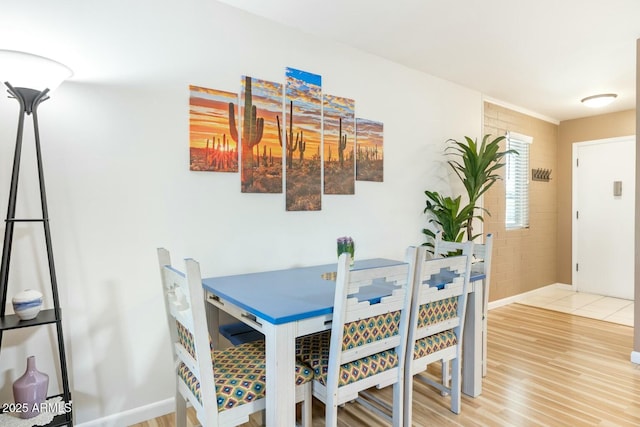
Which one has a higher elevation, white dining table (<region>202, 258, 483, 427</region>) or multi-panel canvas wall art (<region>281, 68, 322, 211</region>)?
multi-panel canvas wall art (<region>281, 68, 322, 211</region>)

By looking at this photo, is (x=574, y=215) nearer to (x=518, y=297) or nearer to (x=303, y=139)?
(x=518, y=297)

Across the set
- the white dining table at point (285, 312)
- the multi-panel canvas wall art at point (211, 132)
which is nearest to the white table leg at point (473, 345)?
the white dining table at point (285, 312)

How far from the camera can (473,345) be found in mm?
2256

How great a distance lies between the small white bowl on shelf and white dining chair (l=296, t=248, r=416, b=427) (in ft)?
3.81

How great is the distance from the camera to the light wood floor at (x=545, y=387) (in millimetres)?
2029

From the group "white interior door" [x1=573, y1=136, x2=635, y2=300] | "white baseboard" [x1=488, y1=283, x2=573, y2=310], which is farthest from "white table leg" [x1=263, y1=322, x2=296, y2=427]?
"white interior door" [x1=573, y1=136, x2=635, y2=300]

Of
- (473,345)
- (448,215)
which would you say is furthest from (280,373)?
(448,215)

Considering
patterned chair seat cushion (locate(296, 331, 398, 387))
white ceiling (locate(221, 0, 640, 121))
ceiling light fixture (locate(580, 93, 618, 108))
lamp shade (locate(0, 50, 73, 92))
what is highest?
white ceiling (locate(221, 0, 640, 121))

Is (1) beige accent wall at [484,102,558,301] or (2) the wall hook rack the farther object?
(2) the wall hook rack

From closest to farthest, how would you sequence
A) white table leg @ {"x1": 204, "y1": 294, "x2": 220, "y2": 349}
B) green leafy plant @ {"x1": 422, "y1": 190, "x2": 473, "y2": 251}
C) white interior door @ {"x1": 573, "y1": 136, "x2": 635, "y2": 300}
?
white table leg @ {"x1": 204, "y1": 294, "x2": 220, "y2": 349} < green leafy plant @ {"x1": 422, "y1": 190, "x2": 473, "y2": 251} < white interior door @ {"x1": 573, "y1": 136, "x2": 635, "y2": 300}

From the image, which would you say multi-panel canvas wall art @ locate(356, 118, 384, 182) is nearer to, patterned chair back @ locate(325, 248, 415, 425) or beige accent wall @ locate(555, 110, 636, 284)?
patterned chair back @ locate(325, 248, 415, 425)

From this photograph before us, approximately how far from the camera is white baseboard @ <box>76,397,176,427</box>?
1.88 metres

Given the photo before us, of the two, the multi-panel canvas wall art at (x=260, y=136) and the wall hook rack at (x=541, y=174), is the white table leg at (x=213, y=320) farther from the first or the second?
the wall hook rack at (x=541, y=174)

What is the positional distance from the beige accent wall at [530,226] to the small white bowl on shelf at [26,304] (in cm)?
402
